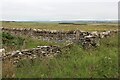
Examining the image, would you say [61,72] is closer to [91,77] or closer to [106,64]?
[91,77]

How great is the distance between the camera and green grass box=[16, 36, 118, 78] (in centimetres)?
939

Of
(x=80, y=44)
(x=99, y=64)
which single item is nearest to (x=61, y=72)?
(x=99, y=64)

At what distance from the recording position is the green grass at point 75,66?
9391mm

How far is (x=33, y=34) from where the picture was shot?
24.3 metres

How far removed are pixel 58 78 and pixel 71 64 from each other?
1.46 meters

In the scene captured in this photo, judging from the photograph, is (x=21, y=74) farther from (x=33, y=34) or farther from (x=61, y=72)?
(x=33, y=34)

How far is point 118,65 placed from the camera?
34.1 ft

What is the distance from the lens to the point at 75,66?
404 inches

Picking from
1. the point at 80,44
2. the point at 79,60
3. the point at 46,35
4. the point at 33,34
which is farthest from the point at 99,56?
the point at 33,34

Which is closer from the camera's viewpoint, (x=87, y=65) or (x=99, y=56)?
(x=87, y=65)

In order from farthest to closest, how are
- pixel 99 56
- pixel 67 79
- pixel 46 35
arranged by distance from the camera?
pixel 46 35 < pixel 99 56 < pixel 67 79

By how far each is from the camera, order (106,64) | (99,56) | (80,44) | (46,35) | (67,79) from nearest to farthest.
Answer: (67,79), (106,64), (99,56), (80,44), (46,35)

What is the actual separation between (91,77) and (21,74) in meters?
2.38

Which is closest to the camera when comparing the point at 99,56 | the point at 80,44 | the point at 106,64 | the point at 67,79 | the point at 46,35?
the point at 67,79
